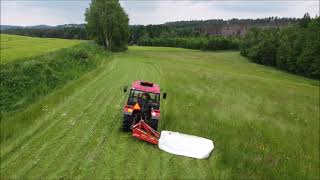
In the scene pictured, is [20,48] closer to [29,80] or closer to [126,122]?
[29,80]

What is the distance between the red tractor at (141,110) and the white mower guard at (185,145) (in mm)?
897

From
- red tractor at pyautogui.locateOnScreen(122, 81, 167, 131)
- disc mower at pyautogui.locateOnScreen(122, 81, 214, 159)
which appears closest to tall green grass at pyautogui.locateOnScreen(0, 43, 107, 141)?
red tractor at pyautogui.locateOnScreen(122, 81, 167, 131)

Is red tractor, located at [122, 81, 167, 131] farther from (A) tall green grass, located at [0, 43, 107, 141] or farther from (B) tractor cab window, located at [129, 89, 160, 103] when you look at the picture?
(A) tall green grass, located at [0, 43, 107, 141]

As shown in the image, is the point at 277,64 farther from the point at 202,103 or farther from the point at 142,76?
the point at 202,103

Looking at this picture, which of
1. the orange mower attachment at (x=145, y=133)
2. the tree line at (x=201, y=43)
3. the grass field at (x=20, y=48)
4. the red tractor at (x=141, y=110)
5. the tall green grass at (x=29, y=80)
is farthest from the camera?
the tree line at (x=201, y=43)

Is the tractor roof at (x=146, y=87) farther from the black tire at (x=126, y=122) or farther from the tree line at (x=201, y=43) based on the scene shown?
the tree line at (x=201, y=43)

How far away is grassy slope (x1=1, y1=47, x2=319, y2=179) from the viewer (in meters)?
12.2

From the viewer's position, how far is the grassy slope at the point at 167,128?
12219mm

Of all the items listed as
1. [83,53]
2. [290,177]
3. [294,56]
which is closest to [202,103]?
[290,177]

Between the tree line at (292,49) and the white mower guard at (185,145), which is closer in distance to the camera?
the white mower guard at (185,145)

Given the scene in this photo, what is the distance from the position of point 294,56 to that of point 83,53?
4549cm

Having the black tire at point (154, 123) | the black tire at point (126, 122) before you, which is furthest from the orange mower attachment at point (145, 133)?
the black tire at point (126, 122)

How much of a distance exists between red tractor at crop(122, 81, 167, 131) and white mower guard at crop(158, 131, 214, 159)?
0.90 m

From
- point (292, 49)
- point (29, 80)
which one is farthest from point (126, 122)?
point (292, 49)
